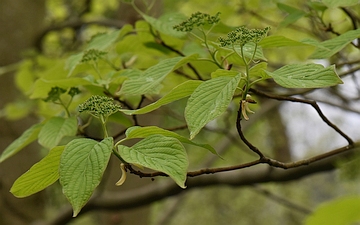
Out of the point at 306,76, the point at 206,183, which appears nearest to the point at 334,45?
the point at 306,76

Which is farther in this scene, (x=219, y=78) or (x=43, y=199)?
(x=43, y=199)

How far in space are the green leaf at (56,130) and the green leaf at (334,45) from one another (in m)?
0.42

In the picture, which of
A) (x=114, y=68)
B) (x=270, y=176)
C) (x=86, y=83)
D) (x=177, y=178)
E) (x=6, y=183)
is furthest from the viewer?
(x=6, y=183)

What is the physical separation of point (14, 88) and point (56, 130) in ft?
6.75

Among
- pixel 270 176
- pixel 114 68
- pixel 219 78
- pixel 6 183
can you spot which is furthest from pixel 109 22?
pixel 219 78

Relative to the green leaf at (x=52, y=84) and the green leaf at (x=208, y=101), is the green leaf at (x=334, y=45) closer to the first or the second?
the green leaf at (x=208, y=101)

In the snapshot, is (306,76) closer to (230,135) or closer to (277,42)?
(277,42)

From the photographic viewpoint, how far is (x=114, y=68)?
99 cm

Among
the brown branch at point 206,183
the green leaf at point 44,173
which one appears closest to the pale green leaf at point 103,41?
the green leaf at point 44,173

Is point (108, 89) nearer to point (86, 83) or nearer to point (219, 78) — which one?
point (86, 83)

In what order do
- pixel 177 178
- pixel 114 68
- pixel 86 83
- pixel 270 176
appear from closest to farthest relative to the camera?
1. pixel 177 178
2. pixel 86 83
3. pixel 114 68
4. pixel 270 176

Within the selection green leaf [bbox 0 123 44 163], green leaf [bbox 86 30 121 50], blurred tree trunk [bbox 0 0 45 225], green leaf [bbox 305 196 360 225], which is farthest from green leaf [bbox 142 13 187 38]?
blurred tree trunk [bbox 0 0 45 225]

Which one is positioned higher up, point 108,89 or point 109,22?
point 108,89

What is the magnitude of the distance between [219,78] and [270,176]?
100 cm
